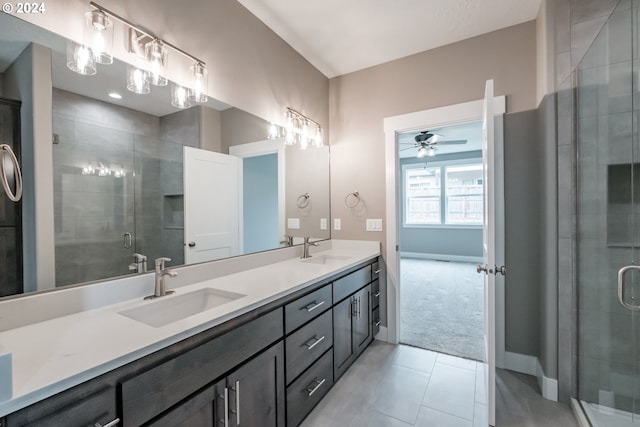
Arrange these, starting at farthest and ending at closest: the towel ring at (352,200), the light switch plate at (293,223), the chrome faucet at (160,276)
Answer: the towel ring at (352,200) < the light switch plate at (293,223) < the chrome faucet at (160,276)

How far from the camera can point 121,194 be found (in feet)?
4.38

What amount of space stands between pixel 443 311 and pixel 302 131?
275cm

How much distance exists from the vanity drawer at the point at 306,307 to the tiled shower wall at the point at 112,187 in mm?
680

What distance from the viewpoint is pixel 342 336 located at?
2055 mm

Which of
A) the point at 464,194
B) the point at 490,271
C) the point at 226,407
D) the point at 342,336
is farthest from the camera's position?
the point at 464,194

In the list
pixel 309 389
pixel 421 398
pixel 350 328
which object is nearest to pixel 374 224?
pixel 350 328

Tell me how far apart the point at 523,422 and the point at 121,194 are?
101 inches

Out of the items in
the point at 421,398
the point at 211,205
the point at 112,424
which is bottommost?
the point at 421,398

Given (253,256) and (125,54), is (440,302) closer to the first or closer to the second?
(253,256)

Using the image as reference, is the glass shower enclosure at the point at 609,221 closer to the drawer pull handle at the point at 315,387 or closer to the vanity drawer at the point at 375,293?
the vanity drawer at the point at 375,293

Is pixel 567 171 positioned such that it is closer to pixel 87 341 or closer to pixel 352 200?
pixel 352 200

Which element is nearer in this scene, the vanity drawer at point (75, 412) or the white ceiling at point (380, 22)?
the vanity drawer at point (75, 412)

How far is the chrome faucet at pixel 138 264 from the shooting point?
136 centimetres

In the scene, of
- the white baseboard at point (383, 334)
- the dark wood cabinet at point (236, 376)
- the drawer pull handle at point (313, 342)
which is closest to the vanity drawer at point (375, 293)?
the white baseboard at point (383, 334)
